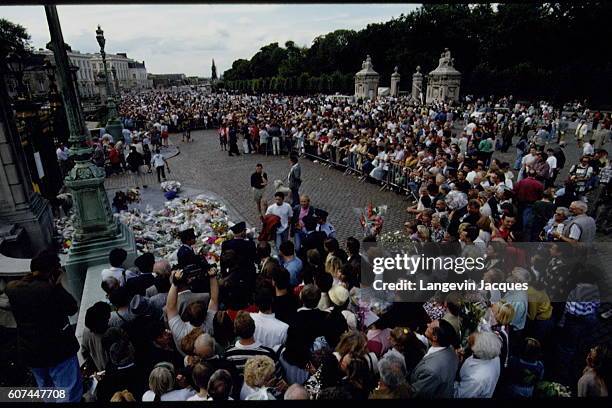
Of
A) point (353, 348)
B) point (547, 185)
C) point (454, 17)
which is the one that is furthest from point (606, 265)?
point (454, 17)

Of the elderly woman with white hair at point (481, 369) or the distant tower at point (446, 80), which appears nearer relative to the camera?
the elderly woman with white hair at point (481, 369)

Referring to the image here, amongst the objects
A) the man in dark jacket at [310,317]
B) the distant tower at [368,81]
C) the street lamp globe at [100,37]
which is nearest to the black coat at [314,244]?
the man in dark jacket at [310,317]

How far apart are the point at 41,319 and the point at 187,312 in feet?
4.78

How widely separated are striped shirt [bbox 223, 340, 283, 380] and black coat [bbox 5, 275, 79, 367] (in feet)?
6.17

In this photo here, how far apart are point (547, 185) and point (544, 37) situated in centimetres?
4151

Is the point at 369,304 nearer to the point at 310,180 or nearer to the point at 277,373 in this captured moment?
the point at 277,373

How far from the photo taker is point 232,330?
12.4 feet

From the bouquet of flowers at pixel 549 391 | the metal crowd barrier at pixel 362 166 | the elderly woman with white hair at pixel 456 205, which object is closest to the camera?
the bouquet of flowers at pixel 549 391

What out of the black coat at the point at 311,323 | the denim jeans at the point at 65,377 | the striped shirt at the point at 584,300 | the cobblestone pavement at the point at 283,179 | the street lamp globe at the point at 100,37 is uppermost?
the street lamp globe at the point at 100,37

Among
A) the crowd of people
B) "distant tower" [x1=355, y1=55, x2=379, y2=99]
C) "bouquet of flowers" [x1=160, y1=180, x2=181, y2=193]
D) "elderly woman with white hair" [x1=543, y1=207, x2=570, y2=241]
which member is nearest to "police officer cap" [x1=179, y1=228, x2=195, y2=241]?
the crowd of people

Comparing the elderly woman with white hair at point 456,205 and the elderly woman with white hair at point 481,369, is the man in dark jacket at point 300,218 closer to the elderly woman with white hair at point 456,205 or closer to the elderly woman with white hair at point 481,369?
the elderly woman with white hair at point 456,205

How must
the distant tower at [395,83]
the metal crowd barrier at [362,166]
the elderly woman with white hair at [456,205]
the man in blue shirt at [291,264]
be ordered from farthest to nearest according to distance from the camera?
the distant tower at [395,83] < the metal crowd barrier at [362,166] < the elderly woman with white hair at [456,205] < the man in blue shirt at [291,264]

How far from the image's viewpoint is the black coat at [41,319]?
386cm

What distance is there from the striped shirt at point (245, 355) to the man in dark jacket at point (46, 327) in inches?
74.3
